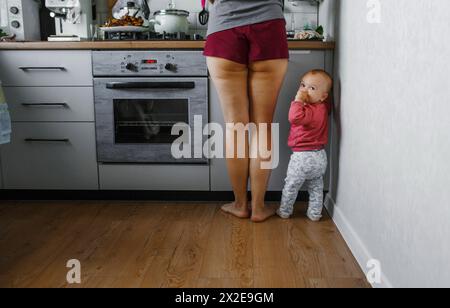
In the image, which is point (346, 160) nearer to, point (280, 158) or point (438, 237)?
point (280, 158)

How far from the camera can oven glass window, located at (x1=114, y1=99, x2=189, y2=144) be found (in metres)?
2.56

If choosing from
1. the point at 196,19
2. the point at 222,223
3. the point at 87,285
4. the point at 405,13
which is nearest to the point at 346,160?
the point at 222,223

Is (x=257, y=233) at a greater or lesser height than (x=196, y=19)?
lesser

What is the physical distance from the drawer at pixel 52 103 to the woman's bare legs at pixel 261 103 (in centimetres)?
90

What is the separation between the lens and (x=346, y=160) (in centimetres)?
211

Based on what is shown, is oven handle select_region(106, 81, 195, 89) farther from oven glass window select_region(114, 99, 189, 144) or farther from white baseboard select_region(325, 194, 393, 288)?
white baseboard select_region(325, 194, 393, 288)

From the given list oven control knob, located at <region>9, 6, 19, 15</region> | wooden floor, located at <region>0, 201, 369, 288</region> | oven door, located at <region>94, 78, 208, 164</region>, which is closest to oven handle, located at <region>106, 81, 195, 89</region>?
oven door, located at <region>94, 78, 208, 164</region>

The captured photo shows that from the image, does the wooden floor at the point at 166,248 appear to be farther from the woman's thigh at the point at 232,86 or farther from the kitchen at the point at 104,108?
the woman's thigh at the point at 232,86

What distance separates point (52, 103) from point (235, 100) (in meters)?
1.04

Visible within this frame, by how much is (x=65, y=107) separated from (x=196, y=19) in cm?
100

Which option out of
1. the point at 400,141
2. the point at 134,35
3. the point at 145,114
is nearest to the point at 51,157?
the point at 145,114

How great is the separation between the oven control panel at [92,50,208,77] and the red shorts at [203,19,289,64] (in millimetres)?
331

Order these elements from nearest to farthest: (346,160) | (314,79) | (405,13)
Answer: (405,13)
(346,160)
(314,79)

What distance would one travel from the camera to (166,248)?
197 cm
